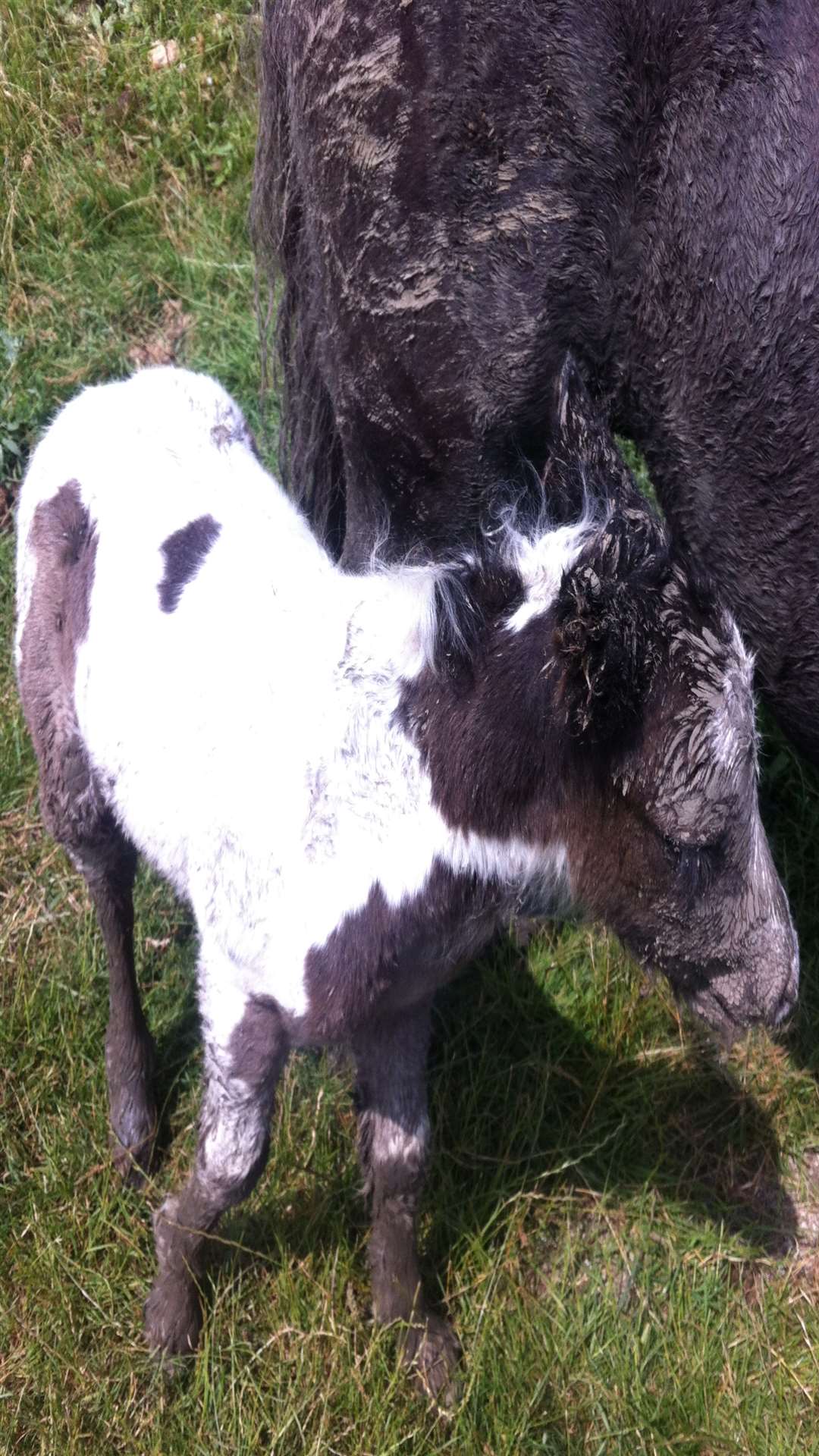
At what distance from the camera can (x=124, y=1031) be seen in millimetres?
2801

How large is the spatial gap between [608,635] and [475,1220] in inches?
60.6

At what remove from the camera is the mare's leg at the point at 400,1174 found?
2283 millimetres

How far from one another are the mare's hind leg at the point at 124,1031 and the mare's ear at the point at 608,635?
1.30m

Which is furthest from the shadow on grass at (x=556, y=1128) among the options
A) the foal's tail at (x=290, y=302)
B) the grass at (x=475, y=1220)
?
the foal's tail at (x=290, y=302)

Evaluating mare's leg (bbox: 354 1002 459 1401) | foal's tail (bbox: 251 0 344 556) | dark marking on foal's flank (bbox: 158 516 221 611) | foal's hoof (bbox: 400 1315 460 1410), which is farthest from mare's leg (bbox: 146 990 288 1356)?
foal's tail (bbox: 251 0 344 556)

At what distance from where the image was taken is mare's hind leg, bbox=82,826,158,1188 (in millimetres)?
2711

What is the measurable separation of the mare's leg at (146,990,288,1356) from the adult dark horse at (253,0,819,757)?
1.06 meters

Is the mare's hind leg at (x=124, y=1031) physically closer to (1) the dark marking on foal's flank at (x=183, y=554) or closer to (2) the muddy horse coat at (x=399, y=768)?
(2) the muddy horse coat at (x=399, y=768)

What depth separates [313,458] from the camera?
2932mm

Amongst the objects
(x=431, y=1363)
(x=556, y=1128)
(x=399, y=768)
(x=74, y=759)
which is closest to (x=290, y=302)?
(x=74, y=759)

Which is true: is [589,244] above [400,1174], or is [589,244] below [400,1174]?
above

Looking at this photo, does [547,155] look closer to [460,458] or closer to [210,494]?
[460,458]

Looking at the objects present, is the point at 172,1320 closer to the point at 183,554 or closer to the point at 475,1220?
the point at 475,1220

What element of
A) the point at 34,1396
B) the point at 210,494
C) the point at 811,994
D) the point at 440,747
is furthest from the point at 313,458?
the point at 34,1396
